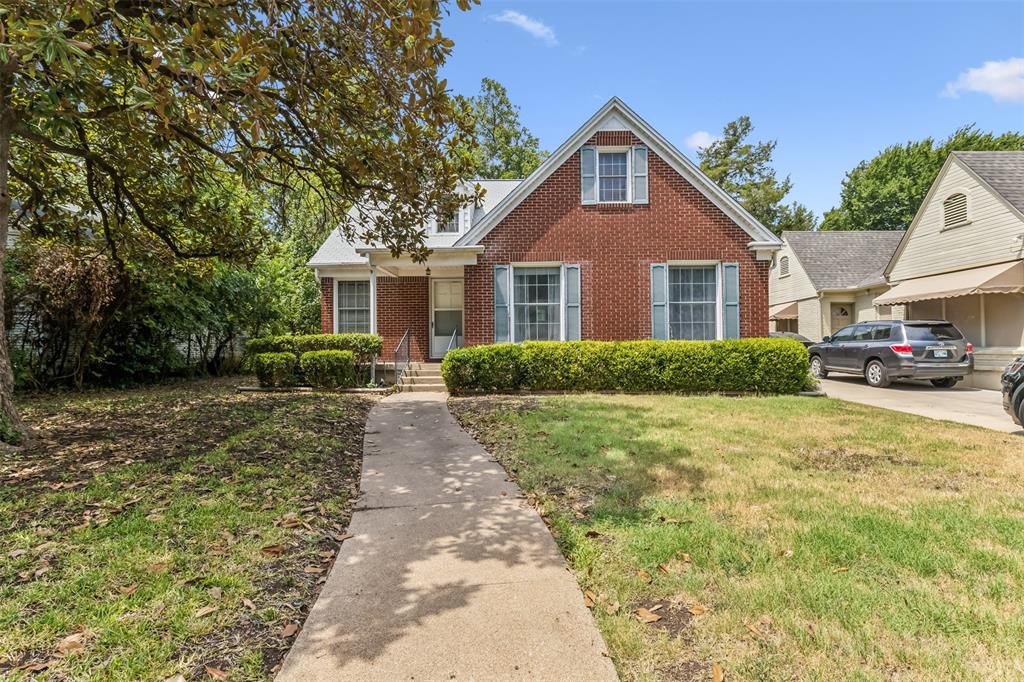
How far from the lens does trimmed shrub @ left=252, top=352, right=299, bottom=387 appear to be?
11.4 meters

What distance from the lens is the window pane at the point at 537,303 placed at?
12594 millimetres

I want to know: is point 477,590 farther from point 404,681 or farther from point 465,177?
point 465,177

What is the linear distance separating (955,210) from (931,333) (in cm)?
561

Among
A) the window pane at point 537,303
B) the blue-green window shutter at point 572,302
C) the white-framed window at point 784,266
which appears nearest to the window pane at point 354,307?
the window pane at point 537,303

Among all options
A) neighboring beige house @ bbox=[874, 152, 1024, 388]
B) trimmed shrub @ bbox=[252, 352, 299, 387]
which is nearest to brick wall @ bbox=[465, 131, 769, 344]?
trimmed shrub @ bbox=[252, 352, 299, 387]

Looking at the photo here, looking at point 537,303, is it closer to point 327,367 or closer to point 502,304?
point 502,304

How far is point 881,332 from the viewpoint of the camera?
13.2 metres

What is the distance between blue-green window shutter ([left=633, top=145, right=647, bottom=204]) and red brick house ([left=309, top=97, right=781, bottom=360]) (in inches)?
1.0

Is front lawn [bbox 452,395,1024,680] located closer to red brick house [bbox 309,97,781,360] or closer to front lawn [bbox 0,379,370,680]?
front lawn [bbox 0,379,370,680]

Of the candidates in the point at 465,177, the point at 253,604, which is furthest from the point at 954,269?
the point at 253,604

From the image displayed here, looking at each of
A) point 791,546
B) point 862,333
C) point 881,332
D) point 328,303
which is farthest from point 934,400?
point 328,303

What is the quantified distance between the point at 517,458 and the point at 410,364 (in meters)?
8.27

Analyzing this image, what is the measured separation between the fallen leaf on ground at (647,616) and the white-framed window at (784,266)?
2608cm

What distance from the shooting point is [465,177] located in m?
7.44
